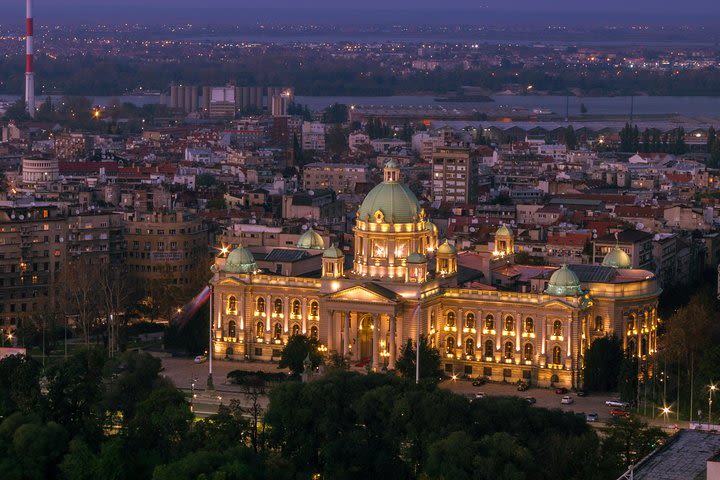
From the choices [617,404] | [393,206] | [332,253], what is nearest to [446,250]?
[393,206]

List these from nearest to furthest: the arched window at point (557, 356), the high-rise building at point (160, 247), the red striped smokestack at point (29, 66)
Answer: the arched window at point (557, 356), the high-rise building at point (160, 247), the red striped smokestack at point (29, 66)

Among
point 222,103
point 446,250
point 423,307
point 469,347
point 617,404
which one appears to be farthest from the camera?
point 222,103

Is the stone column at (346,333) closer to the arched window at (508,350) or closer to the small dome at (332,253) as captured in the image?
the small dome at (332,253)

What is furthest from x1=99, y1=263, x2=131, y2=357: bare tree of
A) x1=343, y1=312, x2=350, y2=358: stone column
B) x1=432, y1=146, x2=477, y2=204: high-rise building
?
x1=432, y1=146, x2=477, y2=204: high-rise building

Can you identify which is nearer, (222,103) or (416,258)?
(416,258)

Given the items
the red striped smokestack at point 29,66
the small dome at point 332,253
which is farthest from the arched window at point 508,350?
the red striped smokestack at point 29,66

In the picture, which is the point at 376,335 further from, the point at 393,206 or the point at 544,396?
the point at 544,396
